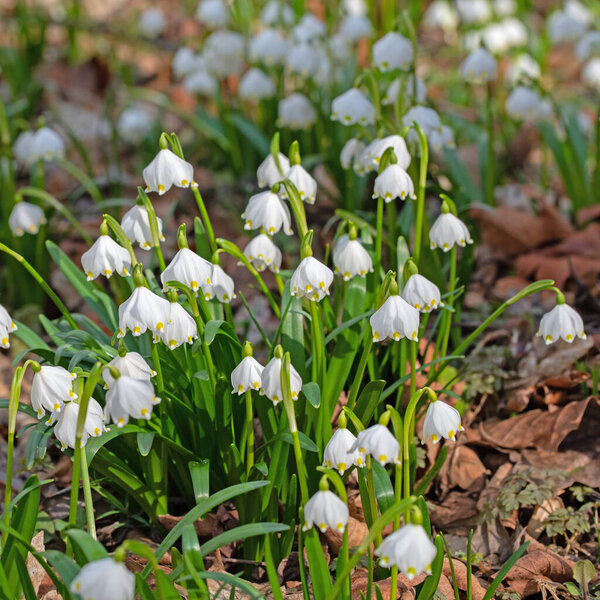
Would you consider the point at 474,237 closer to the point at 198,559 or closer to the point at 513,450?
the point at 513,450

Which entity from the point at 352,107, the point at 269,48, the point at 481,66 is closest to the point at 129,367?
the point at 352,107

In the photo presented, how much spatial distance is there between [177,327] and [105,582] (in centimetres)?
62

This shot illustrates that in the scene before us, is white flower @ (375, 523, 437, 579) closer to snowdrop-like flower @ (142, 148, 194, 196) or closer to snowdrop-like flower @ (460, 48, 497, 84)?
snowdrop-like flower @ (142, 148, 194, 196)

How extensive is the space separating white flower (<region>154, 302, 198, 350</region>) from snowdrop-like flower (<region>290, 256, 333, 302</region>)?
243 mm

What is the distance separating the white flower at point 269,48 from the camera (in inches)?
141

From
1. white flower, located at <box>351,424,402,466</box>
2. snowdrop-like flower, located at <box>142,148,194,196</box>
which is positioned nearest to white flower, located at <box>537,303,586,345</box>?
white flower, located at <box>351,424,402,466</box>

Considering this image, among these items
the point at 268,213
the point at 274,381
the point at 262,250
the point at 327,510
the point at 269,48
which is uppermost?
the point at 269,48

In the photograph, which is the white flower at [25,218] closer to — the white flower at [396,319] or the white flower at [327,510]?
the white flower at [396,319]

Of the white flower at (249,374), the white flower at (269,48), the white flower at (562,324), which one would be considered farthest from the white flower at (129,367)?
the white flower at (269,48)

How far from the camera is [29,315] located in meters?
3.26

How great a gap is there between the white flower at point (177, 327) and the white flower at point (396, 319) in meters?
0.41

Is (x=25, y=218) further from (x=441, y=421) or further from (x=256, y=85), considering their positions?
(x=441, y=421)

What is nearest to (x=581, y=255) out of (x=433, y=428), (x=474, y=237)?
(x=474, y=237)

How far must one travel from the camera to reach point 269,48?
3.59 meters
